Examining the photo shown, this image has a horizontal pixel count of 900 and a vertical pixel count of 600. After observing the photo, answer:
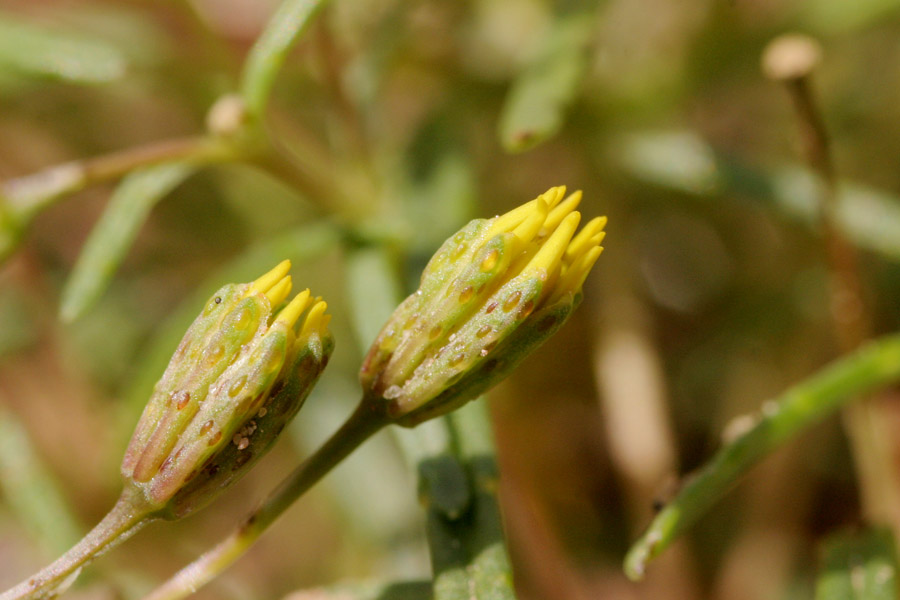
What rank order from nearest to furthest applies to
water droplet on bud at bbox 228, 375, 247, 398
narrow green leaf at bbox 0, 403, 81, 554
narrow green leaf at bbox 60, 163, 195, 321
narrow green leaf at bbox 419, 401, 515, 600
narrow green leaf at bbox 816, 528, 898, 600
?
water droplet on bud at bbox 228, 375, 247, 398, narrow green leaf at bbox 419, 401, 515, 600, narrow green leaf at bbox 816, 528, 898, 600, narrow green leaf at bbox 60, 163, 195, 321, narrow green leaf at bbox 0, 403, 81, 554

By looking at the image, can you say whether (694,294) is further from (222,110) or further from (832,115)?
(222,110)

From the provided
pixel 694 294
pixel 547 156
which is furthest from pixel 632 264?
pixel 547 156

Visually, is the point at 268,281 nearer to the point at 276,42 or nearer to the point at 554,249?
the point at 554,249

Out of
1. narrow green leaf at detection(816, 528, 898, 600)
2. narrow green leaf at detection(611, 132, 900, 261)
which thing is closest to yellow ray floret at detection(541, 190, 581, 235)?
narrow green leaf at detection(816, 528, 898, 600)

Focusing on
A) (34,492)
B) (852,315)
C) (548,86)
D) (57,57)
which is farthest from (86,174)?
(852,315)

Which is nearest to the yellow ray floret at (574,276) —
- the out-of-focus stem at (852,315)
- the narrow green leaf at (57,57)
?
the out-of-focus stem at (852,315)

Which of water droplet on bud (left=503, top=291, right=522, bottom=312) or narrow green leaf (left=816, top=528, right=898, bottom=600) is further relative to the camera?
narrow green leaf (left=816, top=528, right=898, bottom=600)

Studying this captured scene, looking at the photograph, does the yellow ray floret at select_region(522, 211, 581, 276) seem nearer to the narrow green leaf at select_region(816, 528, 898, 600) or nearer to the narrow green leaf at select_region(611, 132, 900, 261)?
the narrow green leaf at select_region(816, 528, 898, 600)
